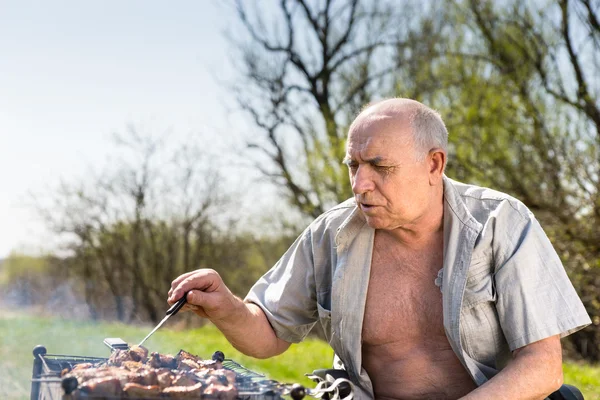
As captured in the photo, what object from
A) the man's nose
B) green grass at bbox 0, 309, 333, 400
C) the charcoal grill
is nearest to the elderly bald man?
the man's nose

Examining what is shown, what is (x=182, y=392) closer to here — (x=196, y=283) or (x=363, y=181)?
(x=196, y=283)

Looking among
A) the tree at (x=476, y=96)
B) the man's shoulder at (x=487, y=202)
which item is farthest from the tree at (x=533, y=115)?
the man's shoulder at (x=487, y=202)

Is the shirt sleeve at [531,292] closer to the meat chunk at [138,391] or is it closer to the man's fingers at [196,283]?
the man's fingers at [196,283]

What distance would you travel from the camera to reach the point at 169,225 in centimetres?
1402

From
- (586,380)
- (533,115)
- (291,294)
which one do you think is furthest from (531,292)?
(533,115)

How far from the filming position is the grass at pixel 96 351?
20.1 ft

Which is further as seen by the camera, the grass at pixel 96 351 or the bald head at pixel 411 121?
the grass at pixel 96 351

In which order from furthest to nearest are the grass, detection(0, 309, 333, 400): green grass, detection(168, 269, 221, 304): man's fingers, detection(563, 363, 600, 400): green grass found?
detection(0, 309, 333, 400): green grass
the grass
detection(563, 363, 600, 400): green grass
detection(168, 269, 221, 304): man's fingers

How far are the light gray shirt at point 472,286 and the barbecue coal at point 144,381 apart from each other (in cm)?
70

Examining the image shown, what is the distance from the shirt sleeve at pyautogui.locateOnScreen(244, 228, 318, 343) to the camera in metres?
2.63

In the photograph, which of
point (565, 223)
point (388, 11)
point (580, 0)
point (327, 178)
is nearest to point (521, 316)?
point (565, 223)

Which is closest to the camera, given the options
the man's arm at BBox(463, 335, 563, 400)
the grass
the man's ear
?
the man's arm at BBox(463, 335, 563, 400)

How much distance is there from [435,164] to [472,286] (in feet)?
1.38

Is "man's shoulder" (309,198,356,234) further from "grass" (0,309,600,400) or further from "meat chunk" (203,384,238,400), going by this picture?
"grass" (0,309,600,400)
